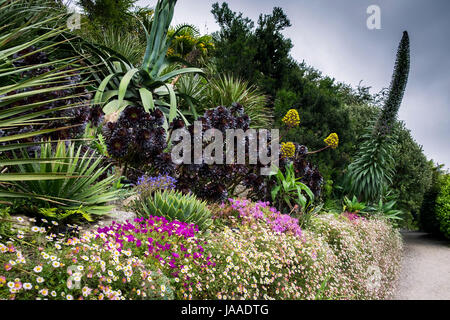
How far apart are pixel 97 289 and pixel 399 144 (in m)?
12.1

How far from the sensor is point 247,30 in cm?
927

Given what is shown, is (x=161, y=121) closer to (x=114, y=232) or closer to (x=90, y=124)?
(x=90, y=124)

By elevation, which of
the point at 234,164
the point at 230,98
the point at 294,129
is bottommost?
the point at 234,164

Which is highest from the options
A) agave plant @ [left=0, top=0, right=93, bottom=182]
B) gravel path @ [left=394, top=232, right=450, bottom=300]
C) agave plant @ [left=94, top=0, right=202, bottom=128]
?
agave plant @ [left=94, top=0, right=202, bottom=128]

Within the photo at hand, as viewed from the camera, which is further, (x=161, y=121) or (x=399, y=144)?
(x=399, y=144)

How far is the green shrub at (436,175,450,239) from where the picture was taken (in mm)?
10820

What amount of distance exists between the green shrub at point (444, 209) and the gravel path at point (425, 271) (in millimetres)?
498

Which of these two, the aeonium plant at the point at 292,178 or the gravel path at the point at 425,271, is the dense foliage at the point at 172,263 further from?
the gravel path at the point at 425,271

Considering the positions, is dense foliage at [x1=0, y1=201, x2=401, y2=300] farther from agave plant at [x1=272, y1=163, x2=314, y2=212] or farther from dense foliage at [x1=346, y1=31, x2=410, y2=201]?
dense foliage at [x1=346, y1=31, x2=410, y2=201]

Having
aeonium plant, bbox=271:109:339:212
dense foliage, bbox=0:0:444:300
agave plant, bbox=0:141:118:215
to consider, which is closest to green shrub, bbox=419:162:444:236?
dense foliage, bbox=0:0:444:300

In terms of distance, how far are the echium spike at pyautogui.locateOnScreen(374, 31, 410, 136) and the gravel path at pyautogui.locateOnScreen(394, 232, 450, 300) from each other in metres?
3.50

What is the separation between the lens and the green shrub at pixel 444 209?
10.8 metres

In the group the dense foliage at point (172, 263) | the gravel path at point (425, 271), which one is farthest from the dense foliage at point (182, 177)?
the gravel path at point (425, 271)
